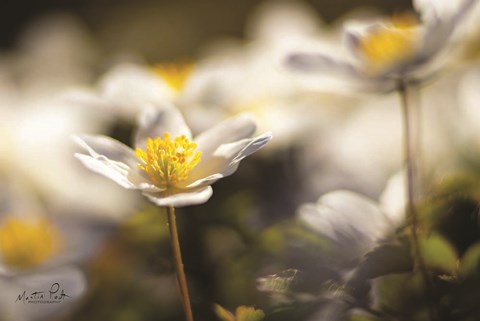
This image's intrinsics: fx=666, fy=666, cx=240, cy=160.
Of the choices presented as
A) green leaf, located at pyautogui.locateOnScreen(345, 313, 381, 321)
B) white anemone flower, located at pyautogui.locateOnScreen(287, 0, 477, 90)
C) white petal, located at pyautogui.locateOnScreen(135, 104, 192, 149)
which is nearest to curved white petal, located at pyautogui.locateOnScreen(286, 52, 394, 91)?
white anemone flower, located at pyautogui.locateOnScreen(287, 0, 477, 90)

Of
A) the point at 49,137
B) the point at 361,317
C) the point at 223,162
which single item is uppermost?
the point at 49,137

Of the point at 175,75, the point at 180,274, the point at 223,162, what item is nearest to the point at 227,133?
the point at 223,162

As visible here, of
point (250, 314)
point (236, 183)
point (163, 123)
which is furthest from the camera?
point (236, 183)

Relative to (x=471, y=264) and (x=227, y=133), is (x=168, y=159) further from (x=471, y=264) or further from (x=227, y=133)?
(x=471, y=264)

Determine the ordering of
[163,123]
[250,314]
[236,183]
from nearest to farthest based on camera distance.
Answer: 1. [250,314]
2. [163,123]
3. [236,183]

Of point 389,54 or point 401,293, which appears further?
point 389,54

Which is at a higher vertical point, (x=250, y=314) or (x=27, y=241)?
(x=27, y=241)

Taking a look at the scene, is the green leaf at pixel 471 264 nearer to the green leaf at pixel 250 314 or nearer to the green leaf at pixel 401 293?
the green leaf at pixel 401 293
